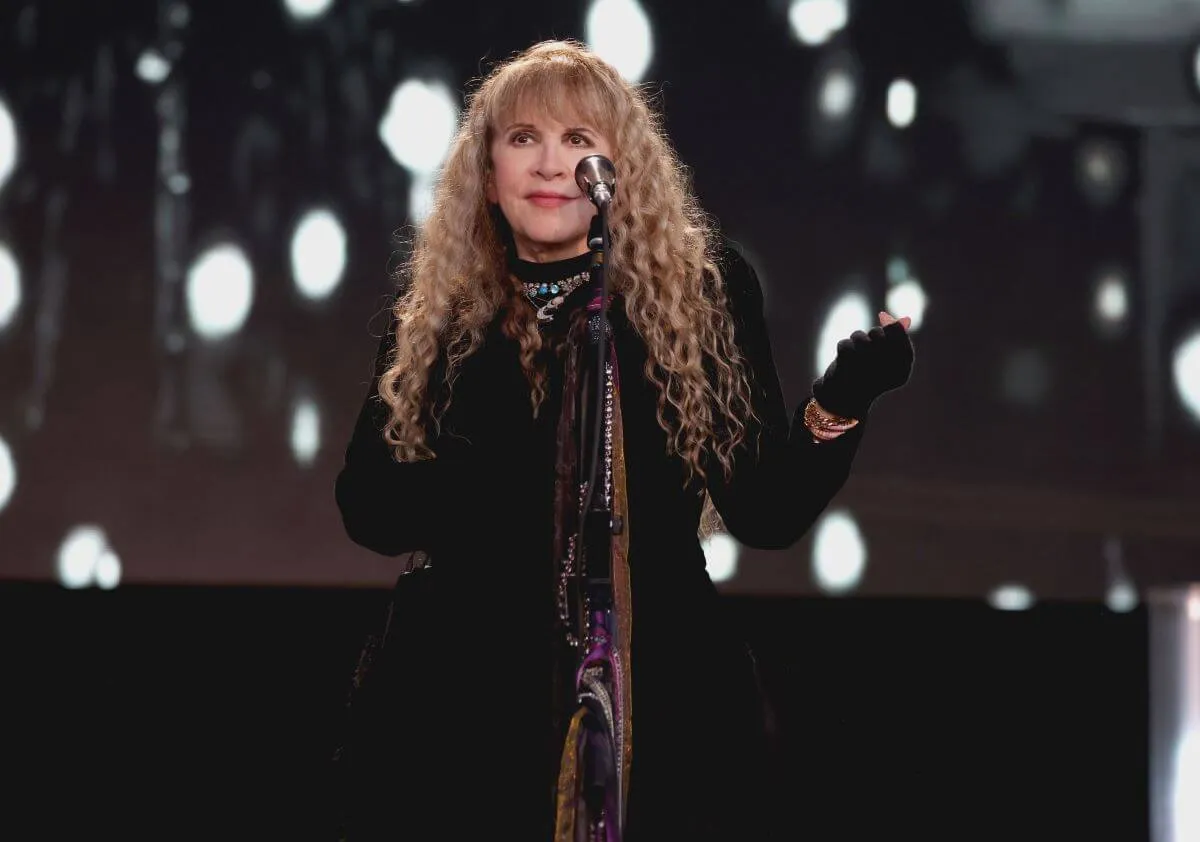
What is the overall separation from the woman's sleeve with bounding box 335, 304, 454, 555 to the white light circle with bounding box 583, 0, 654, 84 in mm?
1903

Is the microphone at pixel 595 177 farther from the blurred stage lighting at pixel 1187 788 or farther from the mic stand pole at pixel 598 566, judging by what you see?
the blurred stage lighting at pixel 1187 788

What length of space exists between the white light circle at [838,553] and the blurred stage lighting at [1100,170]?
3.08 ft

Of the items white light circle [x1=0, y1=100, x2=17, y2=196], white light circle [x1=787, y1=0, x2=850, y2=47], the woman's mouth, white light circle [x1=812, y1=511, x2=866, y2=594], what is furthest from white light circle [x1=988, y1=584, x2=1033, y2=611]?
white light circle [x1=0, y1=100, x2=17, y2=196]

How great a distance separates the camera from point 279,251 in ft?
10.6

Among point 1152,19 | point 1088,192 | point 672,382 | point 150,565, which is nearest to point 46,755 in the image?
point 150,565

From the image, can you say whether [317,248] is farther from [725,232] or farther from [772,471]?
[772,471]

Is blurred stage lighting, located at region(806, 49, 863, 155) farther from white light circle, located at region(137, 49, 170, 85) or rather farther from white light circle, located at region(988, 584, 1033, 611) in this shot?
white light circle, located at region(137, 49, 170, 85)

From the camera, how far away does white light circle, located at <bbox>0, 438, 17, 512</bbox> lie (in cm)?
317

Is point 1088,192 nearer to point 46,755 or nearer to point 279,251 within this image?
point 279,251

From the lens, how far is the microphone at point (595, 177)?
1286 millimetres

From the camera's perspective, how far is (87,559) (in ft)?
10.4

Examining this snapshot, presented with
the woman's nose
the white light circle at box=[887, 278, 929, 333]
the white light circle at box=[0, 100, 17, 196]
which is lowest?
the woman's nose

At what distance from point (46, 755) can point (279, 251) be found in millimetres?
1169

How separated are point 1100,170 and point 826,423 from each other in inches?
86.5
